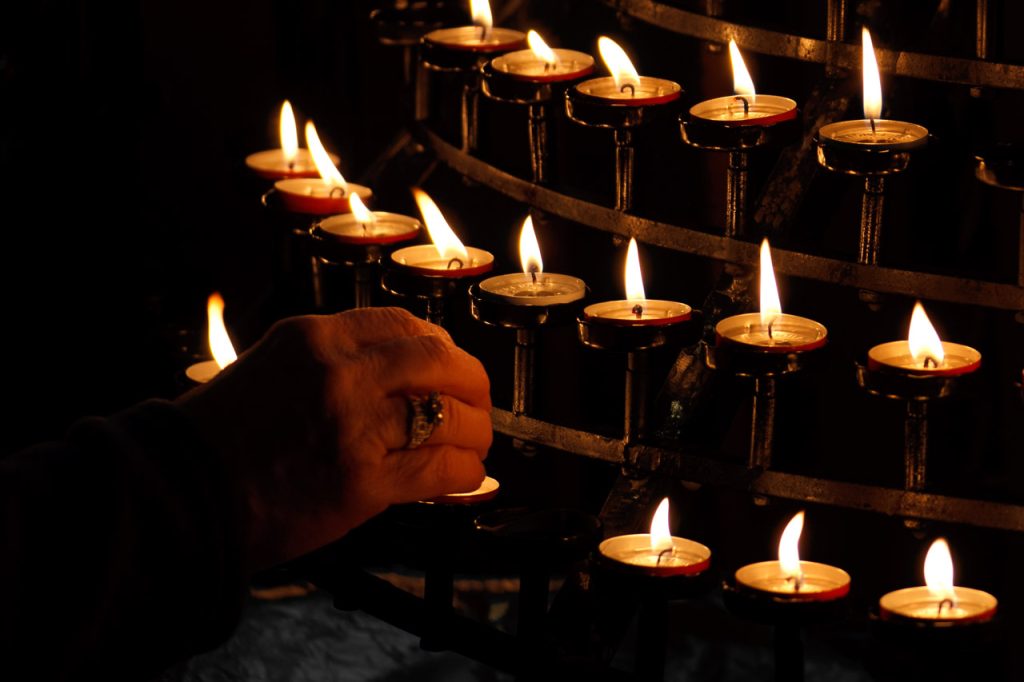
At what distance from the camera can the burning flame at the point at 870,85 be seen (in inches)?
68.2

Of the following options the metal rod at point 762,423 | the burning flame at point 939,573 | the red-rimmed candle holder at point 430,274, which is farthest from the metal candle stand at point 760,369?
the red-rimmed candle holder at point 430,274

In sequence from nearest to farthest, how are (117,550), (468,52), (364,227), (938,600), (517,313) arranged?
(117,550), (938,600), (517,313), (364,227), (468,52)

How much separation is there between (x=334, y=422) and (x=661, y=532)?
1.20ft

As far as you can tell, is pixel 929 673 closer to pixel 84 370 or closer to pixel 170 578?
pixel 170 578

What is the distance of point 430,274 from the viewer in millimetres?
Answer: 1813

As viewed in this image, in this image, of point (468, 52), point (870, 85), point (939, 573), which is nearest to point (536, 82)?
point (468, 52)

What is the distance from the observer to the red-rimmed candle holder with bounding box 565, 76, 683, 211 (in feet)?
5.96

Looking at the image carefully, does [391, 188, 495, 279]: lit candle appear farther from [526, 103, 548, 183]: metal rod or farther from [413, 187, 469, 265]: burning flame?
[526, 103, 548, 183]: metal rod

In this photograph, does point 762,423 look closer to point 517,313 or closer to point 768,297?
point 768,297

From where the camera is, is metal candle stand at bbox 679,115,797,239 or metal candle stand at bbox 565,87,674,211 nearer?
metal candle stand at bbox 679,115,797,239

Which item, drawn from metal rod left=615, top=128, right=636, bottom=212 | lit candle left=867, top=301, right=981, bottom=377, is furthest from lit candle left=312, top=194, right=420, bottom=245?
lit candle left=867, top=301, right=981, bottom=377

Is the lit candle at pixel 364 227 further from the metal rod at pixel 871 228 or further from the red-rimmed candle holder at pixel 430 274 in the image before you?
the metal rod at pixel 871 228

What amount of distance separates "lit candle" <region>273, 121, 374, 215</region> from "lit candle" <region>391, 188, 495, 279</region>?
15 centimetres

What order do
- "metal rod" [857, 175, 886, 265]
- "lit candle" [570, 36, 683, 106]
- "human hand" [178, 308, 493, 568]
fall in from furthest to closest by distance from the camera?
"lit candle" [570, 36, 683, 106]
"metal rod" [857, 175, 886, 265]
"human hand" [178, 308, 493, 568]
